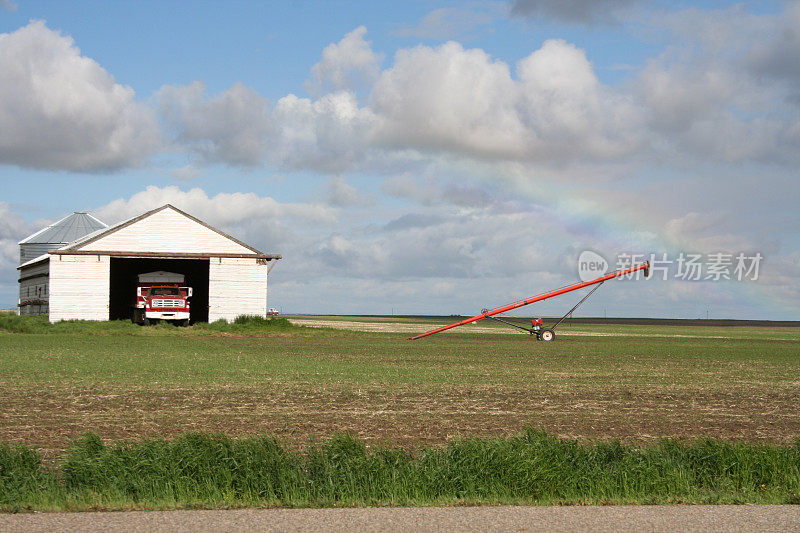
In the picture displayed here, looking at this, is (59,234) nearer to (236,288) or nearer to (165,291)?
(165,291)

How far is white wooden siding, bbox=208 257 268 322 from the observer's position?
5019 centimetres

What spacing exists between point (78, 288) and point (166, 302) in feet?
16.7

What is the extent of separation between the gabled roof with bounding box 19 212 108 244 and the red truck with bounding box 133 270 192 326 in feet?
84.9

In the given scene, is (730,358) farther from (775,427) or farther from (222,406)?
(222,406)

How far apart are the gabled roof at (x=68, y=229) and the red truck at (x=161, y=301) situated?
25877 millimetres

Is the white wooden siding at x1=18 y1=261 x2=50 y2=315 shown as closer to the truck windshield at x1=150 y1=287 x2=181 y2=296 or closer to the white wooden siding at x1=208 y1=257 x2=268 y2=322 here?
the truck windshield at x1=150 y1=287 x2=181 y2=296

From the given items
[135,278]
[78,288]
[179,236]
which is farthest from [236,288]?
[135,278]

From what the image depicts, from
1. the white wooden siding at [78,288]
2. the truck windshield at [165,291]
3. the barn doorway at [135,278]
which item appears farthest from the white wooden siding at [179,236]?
the barn doorway at [135,278]

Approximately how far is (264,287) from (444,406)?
34993mm

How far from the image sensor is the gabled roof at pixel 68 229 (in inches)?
2899

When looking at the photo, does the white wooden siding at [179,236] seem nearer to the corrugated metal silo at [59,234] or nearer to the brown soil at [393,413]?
the corrugated metal silo at [59,234]

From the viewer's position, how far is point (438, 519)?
750cm

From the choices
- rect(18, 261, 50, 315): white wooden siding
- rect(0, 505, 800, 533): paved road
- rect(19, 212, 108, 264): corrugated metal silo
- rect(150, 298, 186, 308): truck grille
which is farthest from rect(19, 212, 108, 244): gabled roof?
rect(0, 505, 800, 533): paved road

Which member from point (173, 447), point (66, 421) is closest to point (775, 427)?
point (173, 447)
